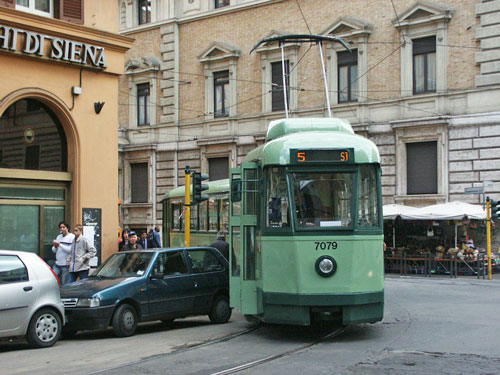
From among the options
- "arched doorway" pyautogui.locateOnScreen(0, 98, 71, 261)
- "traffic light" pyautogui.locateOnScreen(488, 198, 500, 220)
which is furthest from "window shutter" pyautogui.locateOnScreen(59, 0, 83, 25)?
"traffic light" pyautogui.locateOnScreen(488, 198, 500, 220)

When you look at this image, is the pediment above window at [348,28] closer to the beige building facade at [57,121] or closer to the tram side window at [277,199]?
the beige building facade at [57,121]

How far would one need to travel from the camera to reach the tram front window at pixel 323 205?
10.7 metres

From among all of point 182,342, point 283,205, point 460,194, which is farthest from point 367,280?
point 460,194

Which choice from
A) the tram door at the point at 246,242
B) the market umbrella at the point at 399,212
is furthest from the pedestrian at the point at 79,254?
the market umbrella at the point at 399,212

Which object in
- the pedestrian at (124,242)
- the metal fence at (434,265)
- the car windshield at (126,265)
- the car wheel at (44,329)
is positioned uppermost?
the car windshield at (126,265)

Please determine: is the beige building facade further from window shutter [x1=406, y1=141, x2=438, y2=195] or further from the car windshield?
window shutter [x1=406, y1=141, x2=438, y2=195]

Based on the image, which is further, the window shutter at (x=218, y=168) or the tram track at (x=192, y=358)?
the window shutter at (x=218, y=168)

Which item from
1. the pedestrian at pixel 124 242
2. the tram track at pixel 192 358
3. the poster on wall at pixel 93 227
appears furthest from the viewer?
the pedestrian at pixel 124 242

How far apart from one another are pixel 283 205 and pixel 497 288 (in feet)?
39.0

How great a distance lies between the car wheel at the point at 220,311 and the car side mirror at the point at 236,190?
263cm

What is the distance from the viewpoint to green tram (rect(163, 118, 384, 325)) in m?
10.6

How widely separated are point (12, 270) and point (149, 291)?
2452 mm

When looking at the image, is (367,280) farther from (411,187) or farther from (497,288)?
(411,187)

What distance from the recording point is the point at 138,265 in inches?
493
